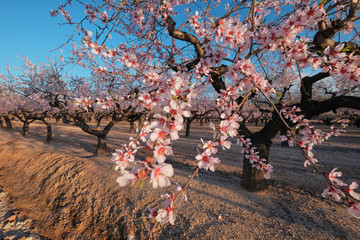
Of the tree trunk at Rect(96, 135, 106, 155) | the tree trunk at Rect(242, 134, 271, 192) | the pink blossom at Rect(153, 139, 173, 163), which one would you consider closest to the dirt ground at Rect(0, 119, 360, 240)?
the tree trunk at Rect(242, 134, 271, 192)

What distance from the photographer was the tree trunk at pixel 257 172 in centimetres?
403

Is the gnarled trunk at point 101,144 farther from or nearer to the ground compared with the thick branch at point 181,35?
nearer to the ground

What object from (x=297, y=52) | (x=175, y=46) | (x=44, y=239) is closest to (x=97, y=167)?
(x=44, y=239)

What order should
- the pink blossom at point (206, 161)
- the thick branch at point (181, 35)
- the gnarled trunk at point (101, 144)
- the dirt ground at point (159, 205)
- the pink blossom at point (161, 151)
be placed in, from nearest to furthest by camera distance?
1. the pink blossom at point (161, 151)
2. the pink blossom at point (206, 161)
3. the dirt ground at point (159, 205)
4. the thick branch at point (181, 35)
5. the gnarled trunk at point (101, 144)

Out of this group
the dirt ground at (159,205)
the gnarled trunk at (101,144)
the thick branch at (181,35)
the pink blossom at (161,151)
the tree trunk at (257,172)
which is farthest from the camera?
the gnarled trunk at (101,144)

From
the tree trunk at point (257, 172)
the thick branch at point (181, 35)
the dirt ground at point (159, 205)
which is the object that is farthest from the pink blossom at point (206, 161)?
the tree trunk at point (257, 172)

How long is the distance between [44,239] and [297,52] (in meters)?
5.69

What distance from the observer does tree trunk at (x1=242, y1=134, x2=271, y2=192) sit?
13.2ft

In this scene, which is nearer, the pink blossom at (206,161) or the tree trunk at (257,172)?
the pink blossom at (206,161)

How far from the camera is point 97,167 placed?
555 cm

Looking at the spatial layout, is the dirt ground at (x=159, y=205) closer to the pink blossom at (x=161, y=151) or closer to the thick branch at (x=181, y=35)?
the pink blossom at (x=161, y=151)

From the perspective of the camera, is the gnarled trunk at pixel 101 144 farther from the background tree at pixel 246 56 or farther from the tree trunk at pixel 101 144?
the background tree at pixel 246 56

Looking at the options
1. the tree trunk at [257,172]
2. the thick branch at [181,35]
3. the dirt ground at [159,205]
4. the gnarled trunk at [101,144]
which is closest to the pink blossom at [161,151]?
the dirt ground at [159,205]

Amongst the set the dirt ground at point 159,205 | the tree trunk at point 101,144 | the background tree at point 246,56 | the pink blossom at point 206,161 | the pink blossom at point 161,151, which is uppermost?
the background tree at point 246,56
